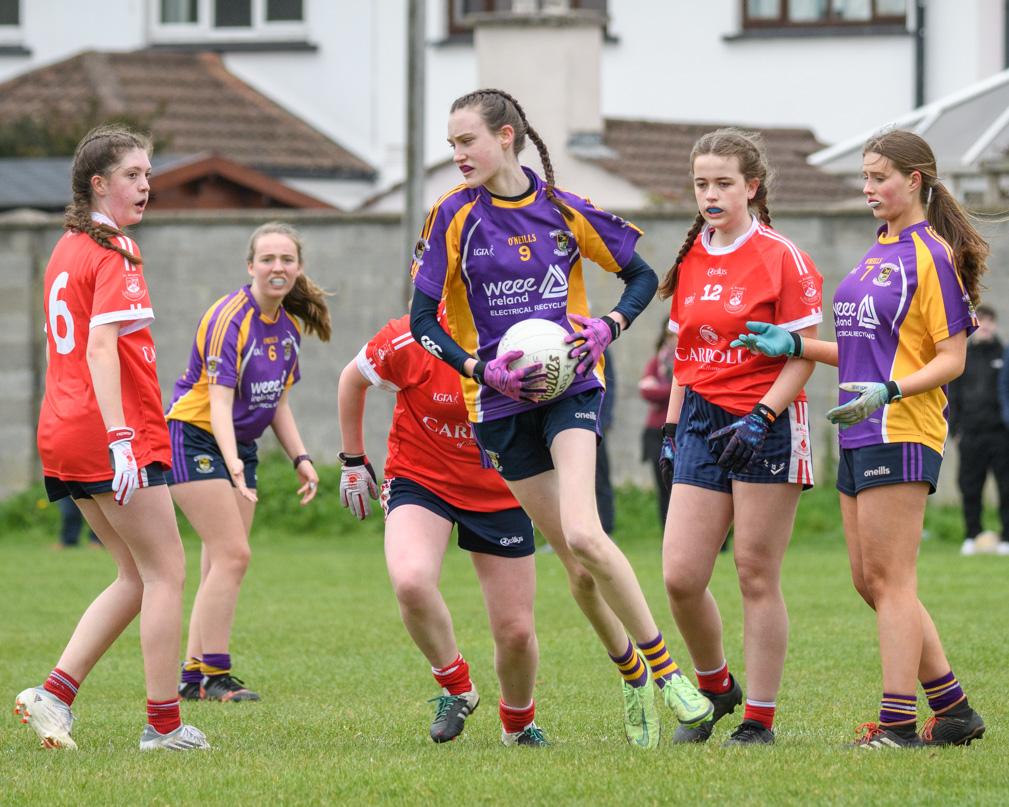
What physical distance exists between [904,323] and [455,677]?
227 cm

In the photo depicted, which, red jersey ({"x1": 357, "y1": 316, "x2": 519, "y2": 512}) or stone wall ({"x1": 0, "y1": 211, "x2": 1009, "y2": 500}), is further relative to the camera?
stone wall ({"x1": 0, "y1": 211, "x2": 1009, "y2": 500})

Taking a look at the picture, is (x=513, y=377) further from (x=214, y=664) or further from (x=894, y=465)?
(x=214, y=664)

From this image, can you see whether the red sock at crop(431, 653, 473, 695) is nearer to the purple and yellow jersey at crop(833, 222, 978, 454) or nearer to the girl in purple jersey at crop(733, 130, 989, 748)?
the girl in purple jersey at crop(733, 130, 989, 748)

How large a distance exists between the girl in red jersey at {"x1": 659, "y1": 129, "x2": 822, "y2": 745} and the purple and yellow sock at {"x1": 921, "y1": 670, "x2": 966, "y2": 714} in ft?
1.87

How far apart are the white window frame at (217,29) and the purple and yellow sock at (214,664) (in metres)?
18.2

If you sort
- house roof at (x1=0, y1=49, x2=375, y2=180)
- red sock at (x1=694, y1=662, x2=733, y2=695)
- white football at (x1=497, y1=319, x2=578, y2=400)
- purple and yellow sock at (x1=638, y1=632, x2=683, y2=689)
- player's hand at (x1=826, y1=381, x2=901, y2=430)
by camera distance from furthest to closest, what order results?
house roof at (x1=0, y1=49, x2=375, y2=180) < red sock at (x1=694, y1=662, x2=733, y2=695) < purple and yellow sock at (x1=638, y1=632, x2=683, y2=689) < white football at (x1=497, y1=319, x2=578, y2=400) < player's hand at (x1=826, y1=381, x2=901, y2=430)

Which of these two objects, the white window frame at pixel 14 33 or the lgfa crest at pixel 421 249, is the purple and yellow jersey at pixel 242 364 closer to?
the lgfa crest at pixel 421 249

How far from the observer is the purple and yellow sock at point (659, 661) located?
516 centimetres

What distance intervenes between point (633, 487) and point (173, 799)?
10.8 metres

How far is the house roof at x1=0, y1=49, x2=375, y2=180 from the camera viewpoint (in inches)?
882

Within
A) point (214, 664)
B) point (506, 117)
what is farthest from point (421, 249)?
point (214, 664)

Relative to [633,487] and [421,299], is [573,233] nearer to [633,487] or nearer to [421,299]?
[421,299]

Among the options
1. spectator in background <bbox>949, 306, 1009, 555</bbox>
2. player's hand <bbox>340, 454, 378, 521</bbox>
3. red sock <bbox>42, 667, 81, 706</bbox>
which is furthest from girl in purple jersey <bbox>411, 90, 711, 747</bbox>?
spectator in background <bbox>949, 306, 1009, 555</bbox>

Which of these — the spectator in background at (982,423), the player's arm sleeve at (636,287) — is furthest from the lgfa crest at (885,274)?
the spectator in background at (982,423)
